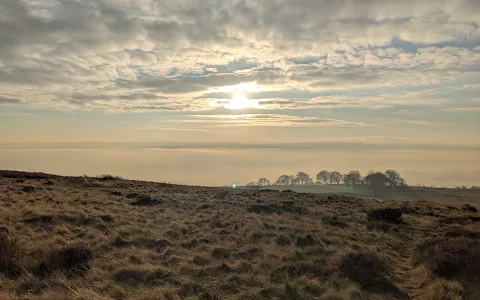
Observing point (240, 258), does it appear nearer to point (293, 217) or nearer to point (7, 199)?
point (293, 217)

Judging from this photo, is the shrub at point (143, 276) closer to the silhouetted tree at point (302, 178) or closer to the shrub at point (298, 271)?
the shrub at point (298, 271)

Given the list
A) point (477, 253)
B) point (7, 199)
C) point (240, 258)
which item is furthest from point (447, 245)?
point (7, 199)

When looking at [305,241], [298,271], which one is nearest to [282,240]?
[305,241]

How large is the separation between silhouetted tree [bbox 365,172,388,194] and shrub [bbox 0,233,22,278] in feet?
308

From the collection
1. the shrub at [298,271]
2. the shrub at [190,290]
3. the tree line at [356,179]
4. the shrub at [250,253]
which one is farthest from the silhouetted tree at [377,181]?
the shrub at [190,290]

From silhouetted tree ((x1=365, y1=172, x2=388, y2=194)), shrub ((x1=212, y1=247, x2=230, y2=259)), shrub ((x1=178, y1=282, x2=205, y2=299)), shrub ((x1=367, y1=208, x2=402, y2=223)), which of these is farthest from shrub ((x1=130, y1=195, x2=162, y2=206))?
silhouetted tree ((x1=365, y1=172, x2=388, y2=194))

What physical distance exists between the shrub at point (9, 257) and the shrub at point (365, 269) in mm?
9111

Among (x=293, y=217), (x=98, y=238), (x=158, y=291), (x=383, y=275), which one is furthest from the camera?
(x=293, y=217)

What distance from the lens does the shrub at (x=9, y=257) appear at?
8.56 m

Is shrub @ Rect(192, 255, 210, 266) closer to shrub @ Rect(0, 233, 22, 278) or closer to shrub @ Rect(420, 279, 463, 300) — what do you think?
shrub @ Rect(0, 233, 22, 278)

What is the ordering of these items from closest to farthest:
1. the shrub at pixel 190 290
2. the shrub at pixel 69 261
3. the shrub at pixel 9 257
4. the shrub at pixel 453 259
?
the shrub at pixel 190 290 < the shrub at pixel 9 257 < the shrub at pixel 69 261 < the shrub at pixel 453 259

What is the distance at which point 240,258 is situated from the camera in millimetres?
11672

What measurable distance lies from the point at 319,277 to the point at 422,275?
373 centimetres

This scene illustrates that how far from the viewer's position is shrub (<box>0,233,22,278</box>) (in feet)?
28.1
